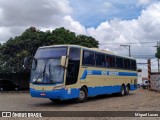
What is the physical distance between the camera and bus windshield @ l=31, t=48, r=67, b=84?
18.8m

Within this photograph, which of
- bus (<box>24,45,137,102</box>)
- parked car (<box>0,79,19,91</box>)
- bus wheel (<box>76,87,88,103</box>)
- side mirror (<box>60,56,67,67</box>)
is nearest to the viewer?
side mirror (<box>60,56,67,67</box>)

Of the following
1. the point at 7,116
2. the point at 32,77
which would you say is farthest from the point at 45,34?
the point at 7,116

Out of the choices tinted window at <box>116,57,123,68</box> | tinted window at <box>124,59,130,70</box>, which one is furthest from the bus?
tinted window at <box>124,59,130,70</box>

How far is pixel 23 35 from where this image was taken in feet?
127

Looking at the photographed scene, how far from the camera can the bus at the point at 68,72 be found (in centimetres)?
1877

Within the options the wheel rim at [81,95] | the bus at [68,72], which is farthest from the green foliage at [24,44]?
the wheel rim at [81,95]

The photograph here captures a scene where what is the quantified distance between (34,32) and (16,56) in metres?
3.77

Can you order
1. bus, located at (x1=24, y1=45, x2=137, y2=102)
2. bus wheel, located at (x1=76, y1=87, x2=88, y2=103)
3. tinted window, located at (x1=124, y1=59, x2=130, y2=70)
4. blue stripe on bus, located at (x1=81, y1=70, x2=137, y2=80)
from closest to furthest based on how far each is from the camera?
1. bus, located at (x1=24, y1=45, x2=137, y2=102)
2. bus wheel, located at (x1=76, y1=87, x2=88, y2=103)
3. blue stripe on bus, located at (x1=81, y1=70, x2=137, y2=80)
4. tinted window, located at (x1=124, y1=59, x2=130, y2=70)

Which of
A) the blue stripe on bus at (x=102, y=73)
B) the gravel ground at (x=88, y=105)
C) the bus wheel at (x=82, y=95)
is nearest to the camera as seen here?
the gravel ground at (x=88, y=105)

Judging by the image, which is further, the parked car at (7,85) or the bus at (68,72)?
the parked car at (7,85)

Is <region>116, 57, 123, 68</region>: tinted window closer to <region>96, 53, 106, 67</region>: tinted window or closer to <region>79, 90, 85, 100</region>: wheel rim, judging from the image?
<region>96, 53, 106, 67</region>: tinted window

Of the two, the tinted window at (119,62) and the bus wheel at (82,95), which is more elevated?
the tinted window at (119,62)

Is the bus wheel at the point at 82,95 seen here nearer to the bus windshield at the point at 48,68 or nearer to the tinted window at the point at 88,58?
the tinted window at the point at 88,58

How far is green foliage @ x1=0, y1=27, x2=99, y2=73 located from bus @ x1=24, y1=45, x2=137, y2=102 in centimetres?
1386
